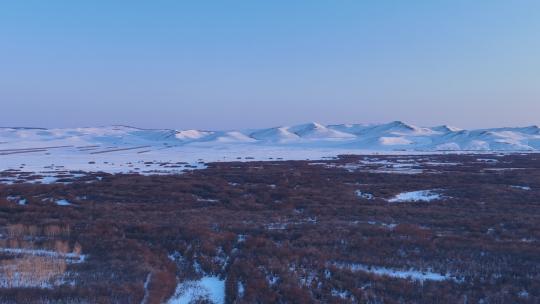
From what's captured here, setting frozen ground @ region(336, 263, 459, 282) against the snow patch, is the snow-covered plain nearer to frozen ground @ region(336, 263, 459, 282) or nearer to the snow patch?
the snow patch

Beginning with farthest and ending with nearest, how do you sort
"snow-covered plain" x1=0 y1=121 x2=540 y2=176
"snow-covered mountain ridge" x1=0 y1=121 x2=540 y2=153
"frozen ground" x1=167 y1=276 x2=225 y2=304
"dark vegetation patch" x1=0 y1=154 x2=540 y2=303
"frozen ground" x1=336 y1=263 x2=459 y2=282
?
"snow-covered mountain ridge" x1=0 y1=121 x2=540 y2=153
"snow-covered plain" x1=0 y1=121 x2=540 y2=176
"frozen ground" x1=336 y1=263 x2=459 y2=282
"dark vegetation patch" x1=0 y1=154 x2=540 y2=303
"frozen ground" x1=167 y1=276 x2=225 y2=304

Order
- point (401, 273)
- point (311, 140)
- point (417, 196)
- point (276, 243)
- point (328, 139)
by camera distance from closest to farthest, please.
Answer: point (401, 273) < point (276, 243) < point (417, 196) < point (311, 140) < point (328, 139)

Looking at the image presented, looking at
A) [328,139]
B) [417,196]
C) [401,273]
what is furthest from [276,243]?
[328,139]

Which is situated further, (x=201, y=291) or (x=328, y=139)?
(x=328, y=139)

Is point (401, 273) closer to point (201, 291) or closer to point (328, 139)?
point (201, 291)

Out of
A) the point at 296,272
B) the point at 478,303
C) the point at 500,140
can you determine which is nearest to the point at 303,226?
the point at 296,272

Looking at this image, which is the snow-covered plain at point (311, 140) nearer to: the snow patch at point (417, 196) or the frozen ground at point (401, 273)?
the snow patch at point (417, 196)

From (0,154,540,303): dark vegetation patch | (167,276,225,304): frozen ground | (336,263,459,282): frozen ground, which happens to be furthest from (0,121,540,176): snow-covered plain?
(167,276,225,304): frozen ground

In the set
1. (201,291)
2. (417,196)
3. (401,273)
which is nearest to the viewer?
(201,291)
